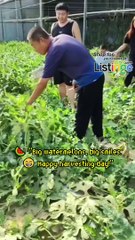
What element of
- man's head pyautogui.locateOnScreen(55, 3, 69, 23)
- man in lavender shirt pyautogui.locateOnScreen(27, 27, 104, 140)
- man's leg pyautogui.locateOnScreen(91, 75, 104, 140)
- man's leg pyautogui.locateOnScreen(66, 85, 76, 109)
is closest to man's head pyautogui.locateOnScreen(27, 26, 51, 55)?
man in lavender shirt pyautogui.locateOnScreen(27, 27, 104, 140)

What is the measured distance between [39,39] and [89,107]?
825 millimetres

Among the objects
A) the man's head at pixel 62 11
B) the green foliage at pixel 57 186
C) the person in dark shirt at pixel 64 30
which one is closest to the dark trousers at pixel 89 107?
the green foliage at pixel 57 186

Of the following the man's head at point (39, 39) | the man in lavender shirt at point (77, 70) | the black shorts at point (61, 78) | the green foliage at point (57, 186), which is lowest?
the green foliage at point (57, 186)

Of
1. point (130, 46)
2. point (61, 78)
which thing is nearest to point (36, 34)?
point (61, 78)

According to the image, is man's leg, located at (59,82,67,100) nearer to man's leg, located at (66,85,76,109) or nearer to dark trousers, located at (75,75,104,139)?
man's leg, located at (66,85,76,109)

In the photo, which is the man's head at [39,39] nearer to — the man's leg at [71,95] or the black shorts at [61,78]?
the man's leg at [71,95]

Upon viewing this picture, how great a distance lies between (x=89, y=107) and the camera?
3.75 meters

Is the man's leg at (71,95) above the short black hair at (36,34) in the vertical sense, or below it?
below

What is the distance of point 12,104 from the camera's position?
3.73m

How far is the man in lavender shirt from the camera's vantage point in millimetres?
3377

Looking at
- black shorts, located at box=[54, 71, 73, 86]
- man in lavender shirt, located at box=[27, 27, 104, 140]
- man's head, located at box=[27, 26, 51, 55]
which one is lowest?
black shorts, located at box=[54, 71, 73, 86]

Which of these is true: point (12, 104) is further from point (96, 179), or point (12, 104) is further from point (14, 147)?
point (96, 179)

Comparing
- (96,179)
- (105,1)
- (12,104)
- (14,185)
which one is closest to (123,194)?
(96,179)

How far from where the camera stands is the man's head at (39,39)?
3.36 m
